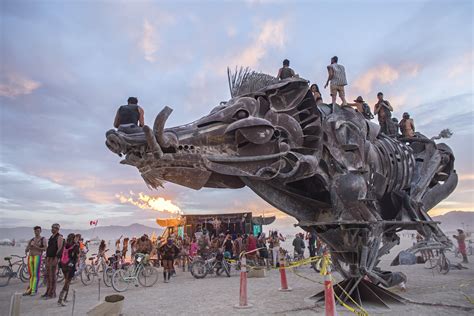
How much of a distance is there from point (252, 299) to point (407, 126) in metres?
7.45

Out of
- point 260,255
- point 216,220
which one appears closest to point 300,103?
point 260,255

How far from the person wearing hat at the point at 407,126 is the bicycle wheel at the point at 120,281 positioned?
38.3ft

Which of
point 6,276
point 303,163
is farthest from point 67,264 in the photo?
point 6,276

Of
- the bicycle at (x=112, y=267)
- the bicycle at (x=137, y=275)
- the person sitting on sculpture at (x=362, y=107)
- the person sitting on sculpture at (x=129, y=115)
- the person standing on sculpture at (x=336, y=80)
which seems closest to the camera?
the person sitting on sculpture at (x=129, y=115)

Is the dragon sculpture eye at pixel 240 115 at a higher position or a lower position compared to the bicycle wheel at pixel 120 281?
higher

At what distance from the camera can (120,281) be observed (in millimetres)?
14102

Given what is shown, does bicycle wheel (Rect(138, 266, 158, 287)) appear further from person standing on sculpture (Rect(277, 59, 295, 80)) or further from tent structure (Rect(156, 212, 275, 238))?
Answer: tent structure (Rect(156, 212, 275, 238))

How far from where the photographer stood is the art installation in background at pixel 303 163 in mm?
6941

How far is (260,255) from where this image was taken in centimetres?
2114

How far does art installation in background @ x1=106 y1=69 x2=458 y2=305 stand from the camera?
6941 millimetres

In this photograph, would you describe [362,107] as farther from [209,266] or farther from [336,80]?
[209,266]

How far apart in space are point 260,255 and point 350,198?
45.3 feet

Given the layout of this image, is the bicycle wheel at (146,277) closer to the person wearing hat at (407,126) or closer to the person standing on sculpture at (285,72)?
the person standing on sculpture at (285,72)

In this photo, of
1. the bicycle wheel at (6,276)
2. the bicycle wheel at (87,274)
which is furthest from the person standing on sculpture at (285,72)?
the bicycle wheel at (6,276)
